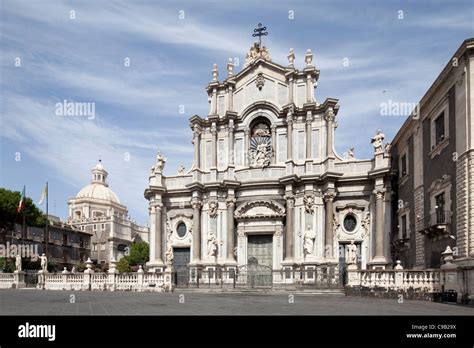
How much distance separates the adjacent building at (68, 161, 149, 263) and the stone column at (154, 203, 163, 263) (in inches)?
1645

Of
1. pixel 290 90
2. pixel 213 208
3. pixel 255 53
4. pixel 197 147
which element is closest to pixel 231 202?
pixel 213 208

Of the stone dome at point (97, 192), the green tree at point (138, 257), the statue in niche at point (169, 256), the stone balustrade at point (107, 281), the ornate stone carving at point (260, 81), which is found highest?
the ornate stone carving at point (260, 81)

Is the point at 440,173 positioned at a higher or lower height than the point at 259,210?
higher

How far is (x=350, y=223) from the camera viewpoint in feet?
105

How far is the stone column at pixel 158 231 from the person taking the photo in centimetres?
3469

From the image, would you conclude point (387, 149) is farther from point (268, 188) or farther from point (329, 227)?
point (268, 188)

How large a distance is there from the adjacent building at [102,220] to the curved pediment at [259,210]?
1833 inches

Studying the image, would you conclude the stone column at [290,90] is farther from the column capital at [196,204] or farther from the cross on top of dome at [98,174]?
the cross on top of dome at [98,174]

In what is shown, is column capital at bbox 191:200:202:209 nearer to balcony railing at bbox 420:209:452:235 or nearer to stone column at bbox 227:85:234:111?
stone column at bbox 227:85:234:111

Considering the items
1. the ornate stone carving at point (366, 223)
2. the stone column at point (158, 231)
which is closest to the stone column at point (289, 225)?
the ornate stone carving at point (366, 223)

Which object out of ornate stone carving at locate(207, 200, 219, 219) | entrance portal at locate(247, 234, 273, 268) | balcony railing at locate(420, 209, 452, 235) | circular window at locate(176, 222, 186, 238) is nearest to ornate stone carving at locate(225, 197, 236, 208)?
ornate stone carving at locate(207, 200, 219, 219)

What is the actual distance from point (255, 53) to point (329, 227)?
1477cm

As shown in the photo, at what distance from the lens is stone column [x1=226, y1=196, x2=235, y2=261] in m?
32.4
